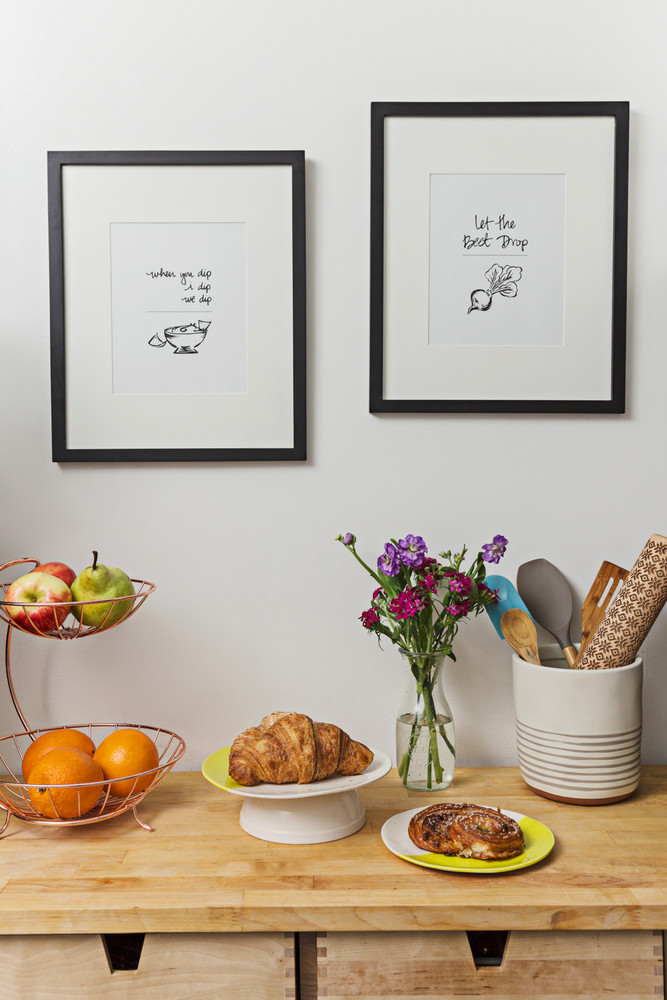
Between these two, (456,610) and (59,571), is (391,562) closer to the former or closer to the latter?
(456,610)

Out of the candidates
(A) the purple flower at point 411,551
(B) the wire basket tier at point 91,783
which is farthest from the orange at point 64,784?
(A) the purple flower at point 411,551

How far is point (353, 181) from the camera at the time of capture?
1.30m

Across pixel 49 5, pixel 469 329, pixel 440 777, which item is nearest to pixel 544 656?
pixel 440 777

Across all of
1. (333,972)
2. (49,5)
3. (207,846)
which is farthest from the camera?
(49,5)

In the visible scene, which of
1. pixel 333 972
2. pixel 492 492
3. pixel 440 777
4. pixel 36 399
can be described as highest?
pixel 36 399

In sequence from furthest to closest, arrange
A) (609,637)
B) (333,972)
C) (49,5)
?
1. (49,5)
2. (609,637)
3. (333,972)

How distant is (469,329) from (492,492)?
27cm

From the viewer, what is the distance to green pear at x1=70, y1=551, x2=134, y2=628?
3.61 ft

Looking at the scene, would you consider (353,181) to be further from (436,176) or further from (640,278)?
(640,278)

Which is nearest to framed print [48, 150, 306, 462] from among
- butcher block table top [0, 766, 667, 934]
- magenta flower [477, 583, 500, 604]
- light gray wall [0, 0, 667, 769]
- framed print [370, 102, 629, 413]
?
light gray wall [0, 0, 667, 769]

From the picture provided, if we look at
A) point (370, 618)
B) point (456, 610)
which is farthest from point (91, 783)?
point (456, 610)

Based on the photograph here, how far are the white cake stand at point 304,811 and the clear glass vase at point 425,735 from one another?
5.6 inches

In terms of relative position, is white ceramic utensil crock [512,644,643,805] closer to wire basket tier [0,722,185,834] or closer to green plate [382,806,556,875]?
green plate [382,806,556,875]

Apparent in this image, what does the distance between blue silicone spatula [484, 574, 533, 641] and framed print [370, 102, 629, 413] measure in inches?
11.2
